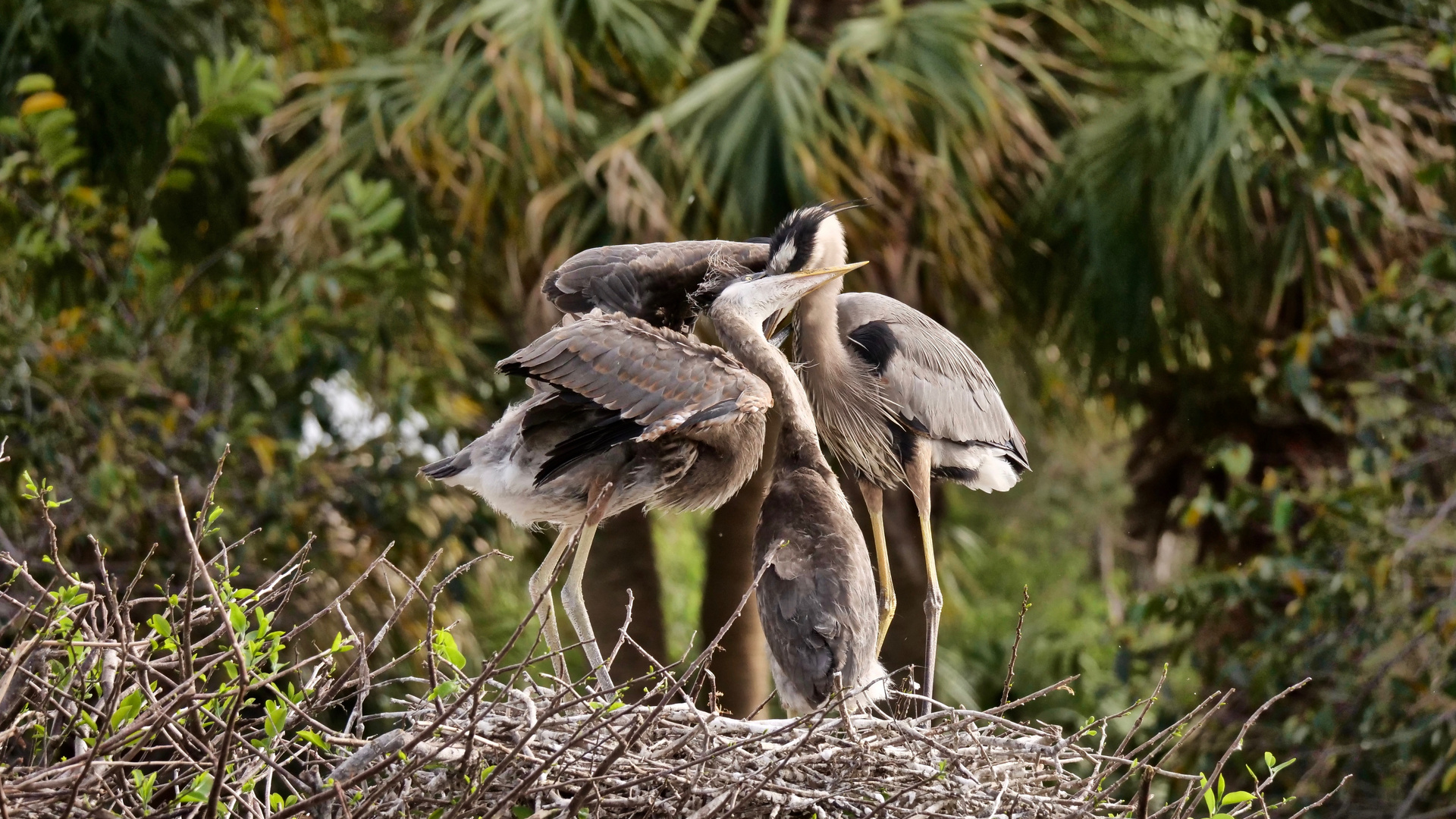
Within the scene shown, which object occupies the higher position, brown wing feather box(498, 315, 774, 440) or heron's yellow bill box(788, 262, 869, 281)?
heron's yellow bill box(788, 262, 869, 281)

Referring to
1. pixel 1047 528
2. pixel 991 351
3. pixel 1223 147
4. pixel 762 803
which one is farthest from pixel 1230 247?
pixel 1047 528

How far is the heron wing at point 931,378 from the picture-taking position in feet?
14.2

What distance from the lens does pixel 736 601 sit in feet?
21.4

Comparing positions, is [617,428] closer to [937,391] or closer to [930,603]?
[937,391]

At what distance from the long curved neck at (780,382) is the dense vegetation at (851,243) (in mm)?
2121

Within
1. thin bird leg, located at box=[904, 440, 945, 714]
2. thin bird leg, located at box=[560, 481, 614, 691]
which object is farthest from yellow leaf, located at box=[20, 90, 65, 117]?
thin bird leg, located at box=[904, 440, 945, 714]

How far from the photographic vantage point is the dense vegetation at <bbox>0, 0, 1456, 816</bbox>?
596 cm

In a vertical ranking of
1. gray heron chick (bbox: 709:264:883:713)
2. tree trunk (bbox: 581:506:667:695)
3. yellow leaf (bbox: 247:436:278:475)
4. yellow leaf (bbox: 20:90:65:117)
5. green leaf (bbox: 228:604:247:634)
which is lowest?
tree trunk (bbox: 581:506:667:695)

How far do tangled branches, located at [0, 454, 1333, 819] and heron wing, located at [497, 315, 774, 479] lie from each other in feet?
2.01

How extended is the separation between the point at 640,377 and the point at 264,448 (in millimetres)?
2842

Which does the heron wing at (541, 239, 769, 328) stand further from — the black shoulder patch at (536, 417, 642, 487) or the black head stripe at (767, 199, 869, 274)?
the black shoulder patch at (536, 417, 642, 487)

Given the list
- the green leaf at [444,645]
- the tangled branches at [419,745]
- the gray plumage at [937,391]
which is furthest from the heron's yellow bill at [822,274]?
the green leaf at [444,645]

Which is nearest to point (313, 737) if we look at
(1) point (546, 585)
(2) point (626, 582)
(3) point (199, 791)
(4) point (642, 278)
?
(3) point (199, 791)

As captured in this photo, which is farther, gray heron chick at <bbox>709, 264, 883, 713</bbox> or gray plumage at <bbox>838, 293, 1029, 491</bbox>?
gray plumage at <bbox>838, 293, 1029, 491</bbox>
